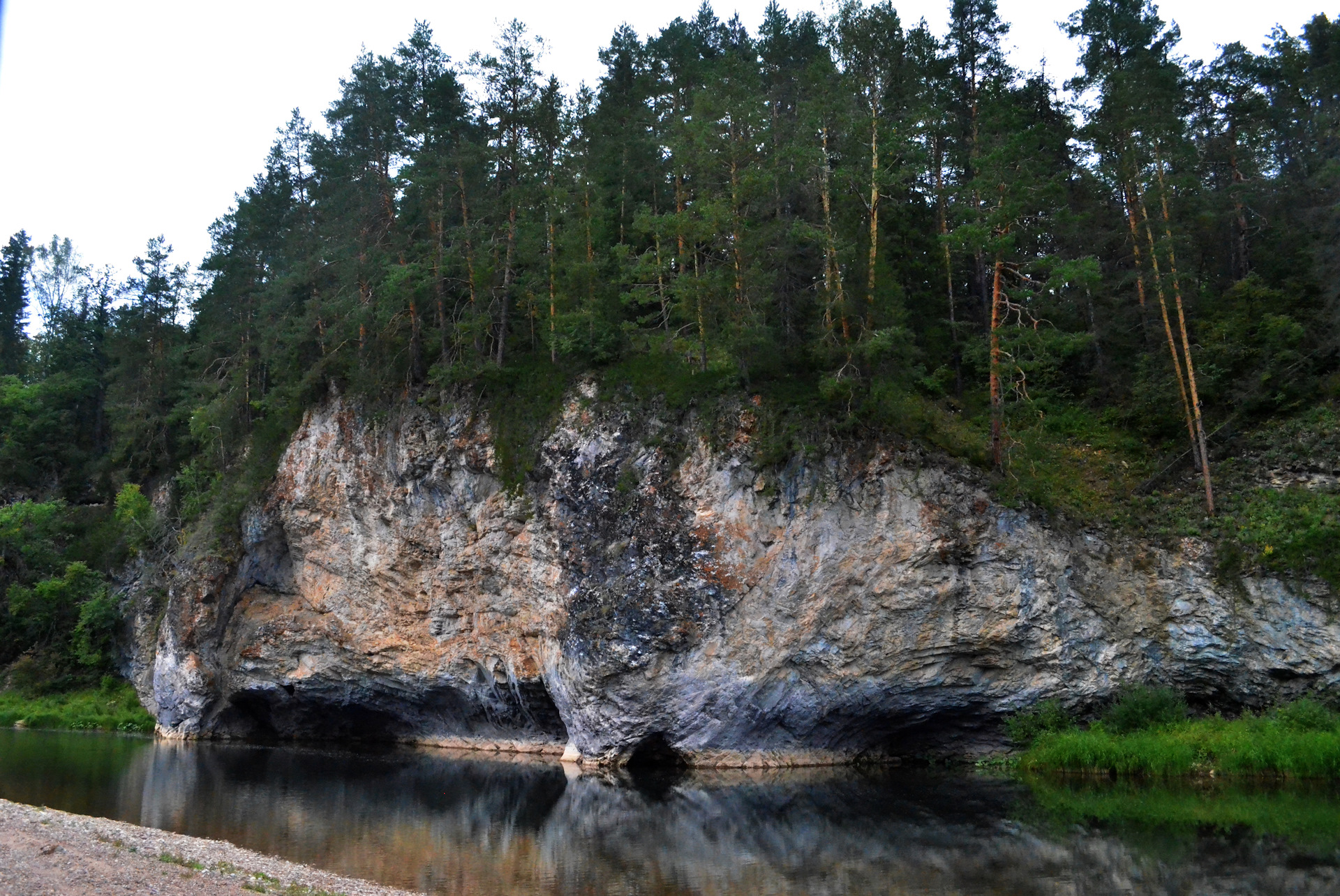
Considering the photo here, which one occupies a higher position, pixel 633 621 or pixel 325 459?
pixel 325 459

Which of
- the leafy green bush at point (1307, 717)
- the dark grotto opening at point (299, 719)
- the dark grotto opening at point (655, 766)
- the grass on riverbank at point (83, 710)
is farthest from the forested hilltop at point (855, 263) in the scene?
the dark grotto opening at point (655, 766)

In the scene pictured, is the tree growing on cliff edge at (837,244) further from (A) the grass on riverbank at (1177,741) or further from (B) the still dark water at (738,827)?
(B) the still dark water at (738,827)

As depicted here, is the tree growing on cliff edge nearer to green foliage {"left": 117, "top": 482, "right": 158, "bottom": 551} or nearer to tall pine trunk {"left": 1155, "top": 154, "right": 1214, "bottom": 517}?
tall pine trunk {"left": 1155, "top": 154, "right": 1214, "bottom": 517}

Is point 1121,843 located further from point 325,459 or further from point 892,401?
point 325,459

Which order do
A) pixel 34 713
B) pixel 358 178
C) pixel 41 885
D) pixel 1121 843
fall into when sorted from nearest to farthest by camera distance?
pixel 41 885
pixel 1121 843
pixel 358 178
pixel 34 713

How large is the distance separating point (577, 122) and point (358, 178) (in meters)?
9.88

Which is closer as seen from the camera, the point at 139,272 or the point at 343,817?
the point at 343,817

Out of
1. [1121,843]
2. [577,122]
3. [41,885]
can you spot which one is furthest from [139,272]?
[1121,843]

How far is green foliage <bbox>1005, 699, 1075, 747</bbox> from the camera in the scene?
24.5 meters

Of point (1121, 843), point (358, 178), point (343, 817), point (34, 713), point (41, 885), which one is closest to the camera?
point (41, 885)

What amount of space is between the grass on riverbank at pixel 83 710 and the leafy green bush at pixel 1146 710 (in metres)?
37.0

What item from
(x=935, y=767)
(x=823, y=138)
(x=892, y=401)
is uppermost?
(x=823, y=138)

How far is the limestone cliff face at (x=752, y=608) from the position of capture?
2447 cm

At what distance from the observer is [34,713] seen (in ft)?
134
